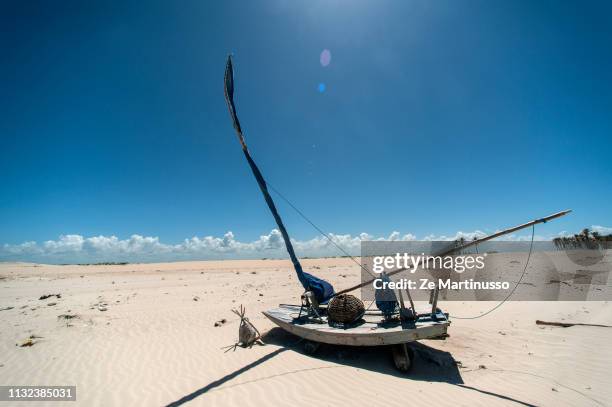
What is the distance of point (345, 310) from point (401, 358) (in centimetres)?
219

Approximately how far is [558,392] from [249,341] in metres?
9.05

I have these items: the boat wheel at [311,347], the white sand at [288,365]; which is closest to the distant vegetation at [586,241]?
the white sand at [288,365]

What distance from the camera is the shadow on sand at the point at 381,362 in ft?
24.6

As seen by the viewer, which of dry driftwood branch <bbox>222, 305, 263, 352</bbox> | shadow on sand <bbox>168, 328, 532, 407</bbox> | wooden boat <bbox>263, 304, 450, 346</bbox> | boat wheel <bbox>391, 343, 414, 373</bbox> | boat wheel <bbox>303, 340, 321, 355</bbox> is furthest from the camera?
dry driftwood branch <bbox>222, 305, 263, 352</bbox>

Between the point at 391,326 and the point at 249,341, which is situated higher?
the point at 391,326

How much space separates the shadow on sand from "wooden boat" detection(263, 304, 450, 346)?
739 millimetres

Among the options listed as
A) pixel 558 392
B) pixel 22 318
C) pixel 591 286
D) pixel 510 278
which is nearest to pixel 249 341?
pixel 558 392

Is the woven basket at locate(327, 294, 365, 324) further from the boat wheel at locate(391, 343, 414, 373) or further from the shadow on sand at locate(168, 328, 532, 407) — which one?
the boat wheel at locate(391, 343, 414, 373)

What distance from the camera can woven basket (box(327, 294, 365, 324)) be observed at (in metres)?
9.55

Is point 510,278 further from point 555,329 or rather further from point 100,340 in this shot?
point 100,340

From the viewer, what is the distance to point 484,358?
9328 millimetres

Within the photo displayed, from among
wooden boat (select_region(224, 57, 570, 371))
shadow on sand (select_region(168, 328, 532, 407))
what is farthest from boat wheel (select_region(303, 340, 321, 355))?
shadow on sand (select_region(168, 328, 532, 407))

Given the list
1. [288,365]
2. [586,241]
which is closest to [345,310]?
[288,365]

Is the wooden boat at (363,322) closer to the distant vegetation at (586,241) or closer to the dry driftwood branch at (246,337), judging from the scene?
the dry driftwood branch at (246,337)
